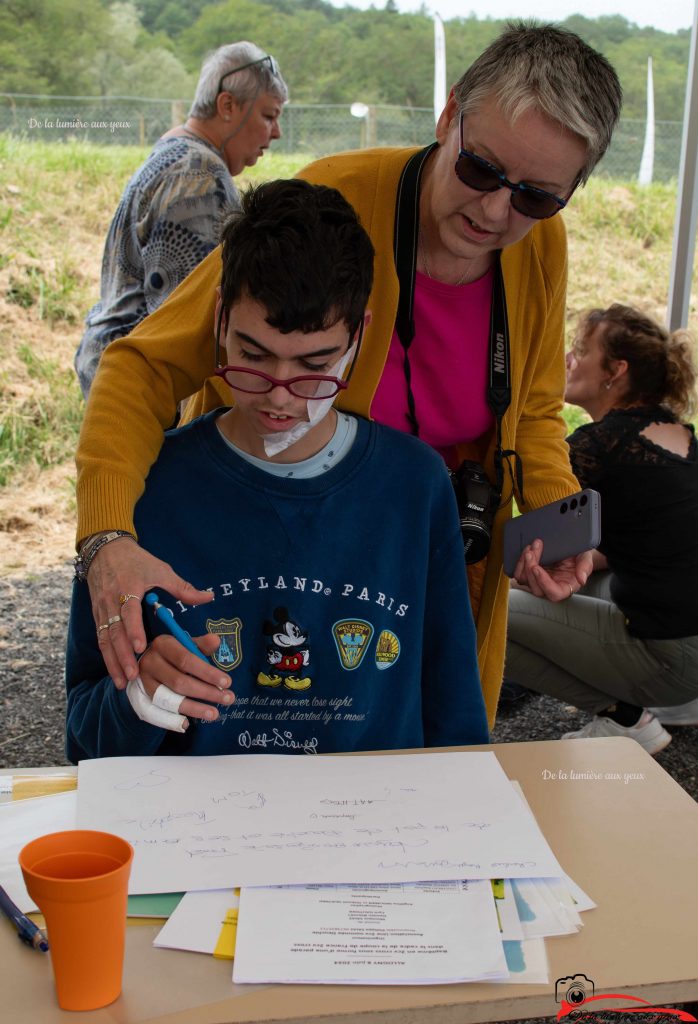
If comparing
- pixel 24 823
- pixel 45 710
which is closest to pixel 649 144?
pixel 45 710

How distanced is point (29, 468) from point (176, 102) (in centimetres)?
270

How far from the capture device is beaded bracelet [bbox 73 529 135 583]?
1.41 meters

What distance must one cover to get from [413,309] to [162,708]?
92 cm

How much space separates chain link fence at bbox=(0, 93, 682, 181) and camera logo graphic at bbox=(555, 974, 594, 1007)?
693 centimetres

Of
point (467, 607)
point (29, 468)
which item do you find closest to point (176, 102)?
point (29, 468)

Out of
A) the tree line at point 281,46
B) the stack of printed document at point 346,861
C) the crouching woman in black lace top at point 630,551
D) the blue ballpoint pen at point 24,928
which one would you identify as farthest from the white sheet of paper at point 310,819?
the tree line at point 281,46

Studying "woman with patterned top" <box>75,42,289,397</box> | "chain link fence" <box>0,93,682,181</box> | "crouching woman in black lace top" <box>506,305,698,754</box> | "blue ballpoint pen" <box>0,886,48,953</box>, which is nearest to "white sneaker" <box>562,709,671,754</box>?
"crouching woman in black lace top" <box>506,305,698,754</box>

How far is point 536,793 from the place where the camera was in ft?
4.43

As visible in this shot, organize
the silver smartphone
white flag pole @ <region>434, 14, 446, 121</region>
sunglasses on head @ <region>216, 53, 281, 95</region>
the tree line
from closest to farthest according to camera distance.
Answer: the silver smartphone → sunglasses on head @ <region>216, 53, 281, 95</region> → the tree line → white flag pole @ <region>434, 14, 446, 121</region>

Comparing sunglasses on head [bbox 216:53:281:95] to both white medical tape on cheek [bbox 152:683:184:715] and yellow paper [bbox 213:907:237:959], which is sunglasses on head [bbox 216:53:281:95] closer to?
white medical tape on cheek [bbox 152:683:184:715]

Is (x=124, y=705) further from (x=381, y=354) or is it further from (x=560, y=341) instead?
(x=560, y=341)

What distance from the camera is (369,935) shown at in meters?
A: 1.03

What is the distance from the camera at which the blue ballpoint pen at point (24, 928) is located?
3.33ft

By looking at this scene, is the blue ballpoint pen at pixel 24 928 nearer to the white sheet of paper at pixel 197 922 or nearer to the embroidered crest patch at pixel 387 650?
the white sheet of paper at pixel 197 922
